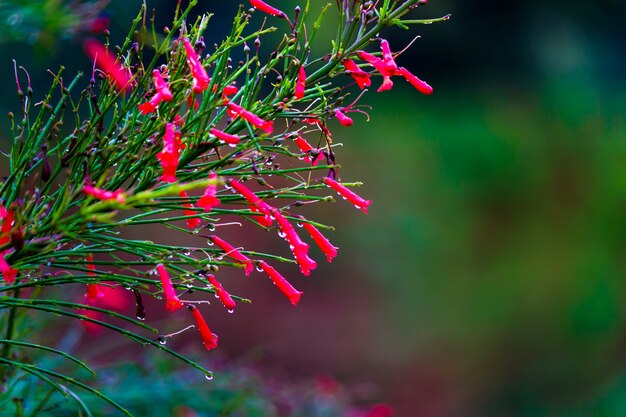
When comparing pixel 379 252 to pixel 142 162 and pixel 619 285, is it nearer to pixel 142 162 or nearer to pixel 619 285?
pixel 619 285

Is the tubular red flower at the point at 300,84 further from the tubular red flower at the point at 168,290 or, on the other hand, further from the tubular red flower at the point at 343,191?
the tubular red flower at the point at 168,290

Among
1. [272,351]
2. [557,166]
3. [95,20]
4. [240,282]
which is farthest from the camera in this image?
[557,166]

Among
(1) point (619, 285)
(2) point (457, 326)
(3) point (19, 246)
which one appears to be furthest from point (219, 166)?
(1) point (619, 285)

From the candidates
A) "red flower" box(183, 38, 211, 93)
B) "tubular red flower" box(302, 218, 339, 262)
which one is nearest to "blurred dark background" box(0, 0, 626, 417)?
"tubular red flower" box(302, 218, 339, 262)

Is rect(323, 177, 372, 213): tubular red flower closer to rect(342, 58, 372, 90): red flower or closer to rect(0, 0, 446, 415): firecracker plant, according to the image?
rect(0, 0, 446, 415): firecracker plant

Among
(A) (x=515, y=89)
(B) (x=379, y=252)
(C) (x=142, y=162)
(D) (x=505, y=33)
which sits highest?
(C) (x=142, y=162)

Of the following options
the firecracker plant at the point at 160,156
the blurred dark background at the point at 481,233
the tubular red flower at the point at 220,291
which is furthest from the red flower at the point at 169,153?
the blurred dark background at the point at 481,233
